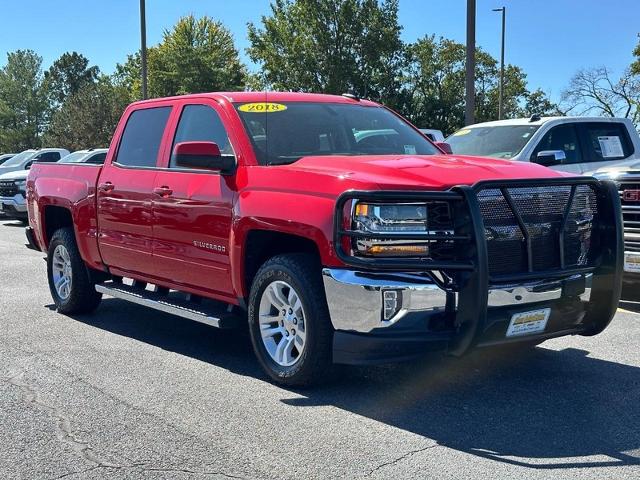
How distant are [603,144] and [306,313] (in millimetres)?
7304

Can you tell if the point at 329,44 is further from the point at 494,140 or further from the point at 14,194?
the point at 494,140

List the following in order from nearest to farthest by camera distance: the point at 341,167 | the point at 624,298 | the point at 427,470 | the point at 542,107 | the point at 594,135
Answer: the point at 427,470 → the point at 341,167 → the point at 624,298 → the point at 594,135 → the point at 542,107

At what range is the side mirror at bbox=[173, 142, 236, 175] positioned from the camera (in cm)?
546

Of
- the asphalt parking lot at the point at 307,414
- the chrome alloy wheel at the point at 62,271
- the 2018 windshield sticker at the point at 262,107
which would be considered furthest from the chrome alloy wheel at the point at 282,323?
the chrome alloy wheel at the point at 62,271

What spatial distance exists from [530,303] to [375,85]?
124 ft

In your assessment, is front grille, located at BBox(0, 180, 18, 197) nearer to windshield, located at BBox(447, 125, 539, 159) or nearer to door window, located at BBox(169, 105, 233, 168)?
windshield, located at BBox(447, 125, 539, 159)

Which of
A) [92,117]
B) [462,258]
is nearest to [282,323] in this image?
[462,258]

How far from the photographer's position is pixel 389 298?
4500 millimetres

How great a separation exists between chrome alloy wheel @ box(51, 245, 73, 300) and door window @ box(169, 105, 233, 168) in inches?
82.0

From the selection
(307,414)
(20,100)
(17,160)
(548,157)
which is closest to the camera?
(307,414)

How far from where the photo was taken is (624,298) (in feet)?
27.7

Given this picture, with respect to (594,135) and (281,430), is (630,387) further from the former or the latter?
(594,135)

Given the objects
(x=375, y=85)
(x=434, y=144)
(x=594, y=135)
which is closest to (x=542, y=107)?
(x=375, y=85)

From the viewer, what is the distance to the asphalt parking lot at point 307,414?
13.1ft
